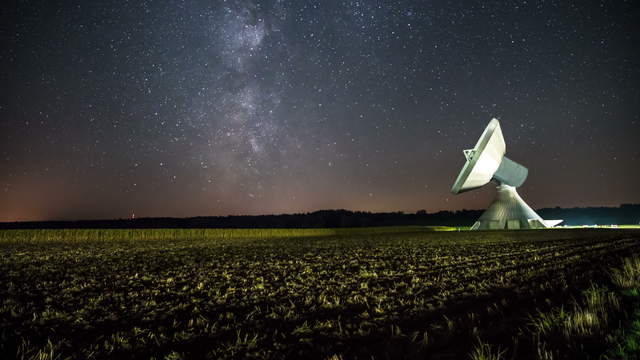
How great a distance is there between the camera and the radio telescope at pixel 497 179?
104 feet

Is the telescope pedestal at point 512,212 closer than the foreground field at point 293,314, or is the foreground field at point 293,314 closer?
the foreground field at point 293,314

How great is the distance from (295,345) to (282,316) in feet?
4.94

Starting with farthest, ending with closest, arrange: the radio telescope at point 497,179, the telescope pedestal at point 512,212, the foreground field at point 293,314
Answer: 1. the telescope pedestal at point 512,212
2. the radio telescope at point 497,179
3. the foreground field at point 293,314

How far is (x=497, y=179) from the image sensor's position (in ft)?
135

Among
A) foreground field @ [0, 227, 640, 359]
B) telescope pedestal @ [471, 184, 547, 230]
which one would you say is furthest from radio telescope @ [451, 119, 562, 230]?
foreground field @ [0, 227, 640, 359]

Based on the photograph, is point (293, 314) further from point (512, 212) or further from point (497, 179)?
point (512, 212)

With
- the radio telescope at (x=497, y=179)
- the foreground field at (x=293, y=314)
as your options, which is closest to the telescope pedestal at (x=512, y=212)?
the radio telescope at (x=497, y=179)

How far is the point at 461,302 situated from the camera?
6.40 metres

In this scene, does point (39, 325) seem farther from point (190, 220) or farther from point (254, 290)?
point (190, 220)

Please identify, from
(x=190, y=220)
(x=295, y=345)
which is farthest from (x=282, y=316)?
(x=190, y=220)

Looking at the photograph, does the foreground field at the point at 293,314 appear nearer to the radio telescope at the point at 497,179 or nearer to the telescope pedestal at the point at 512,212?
the radio telescope at the point at 497,179

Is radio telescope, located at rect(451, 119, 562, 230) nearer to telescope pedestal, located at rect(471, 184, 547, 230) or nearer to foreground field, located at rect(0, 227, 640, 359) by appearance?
telescope pedestal, located at rect(471, 184, 547, 230)

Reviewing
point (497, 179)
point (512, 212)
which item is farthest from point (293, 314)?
point (512, 212)

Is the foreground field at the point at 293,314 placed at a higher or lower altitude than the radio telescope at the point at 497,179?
lower
